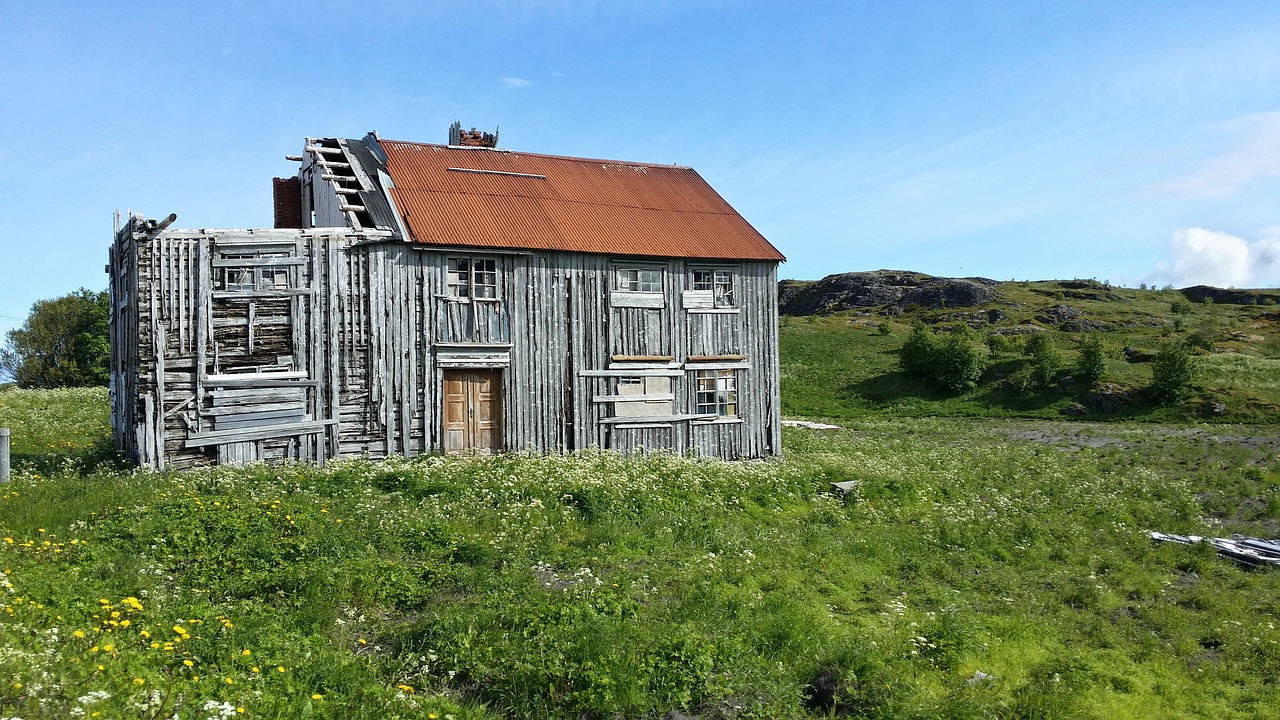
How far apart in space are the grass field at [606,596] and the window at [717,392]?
4.67m

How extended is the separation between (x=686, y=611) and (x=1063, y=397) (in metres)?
42.6

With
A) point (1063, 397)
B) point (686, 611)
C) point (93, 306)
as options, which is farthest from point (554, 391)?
point (93, 306)

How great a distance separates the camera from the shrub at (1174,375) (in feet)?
140

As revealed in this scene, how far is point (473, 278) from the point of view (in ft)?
71.1

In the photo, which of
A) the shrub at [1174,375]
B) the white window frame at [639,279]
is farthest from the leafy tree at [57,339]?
the shrub at [1174,375]

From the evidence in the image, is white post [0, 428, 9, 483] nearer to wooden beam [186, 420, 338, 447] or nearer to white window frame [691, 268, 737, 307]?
wooden beam [186, 420, 338, 447]

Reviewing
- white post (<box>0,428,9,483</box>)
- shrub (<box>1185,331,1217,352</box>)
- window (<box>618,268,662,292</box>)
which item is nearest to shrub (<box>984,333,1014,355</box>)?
shrub (<box>1185,331,1217,352</box>)

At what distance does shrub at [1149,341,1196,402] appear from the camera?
140 feet

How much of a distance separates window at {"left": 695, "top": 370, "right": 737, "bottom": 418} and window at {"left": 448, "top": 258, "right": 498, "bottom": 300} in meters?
6.71

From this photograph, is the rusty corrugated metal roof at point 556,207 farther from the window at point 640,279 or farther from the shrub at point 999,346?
the shrub at point 999,346

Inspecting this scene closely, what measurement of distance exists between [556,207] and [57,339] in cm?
6563

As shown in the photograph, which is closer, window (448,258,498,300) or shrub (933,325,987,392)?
window (448,258,498,300)

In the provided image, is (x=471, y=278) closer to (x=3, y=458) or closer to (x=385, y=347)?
(x=385, y=347)

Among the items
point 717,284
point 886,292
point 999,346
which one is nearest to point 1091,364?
point 999,346
